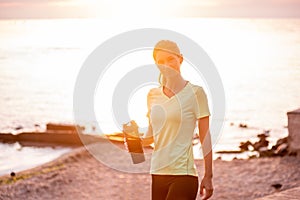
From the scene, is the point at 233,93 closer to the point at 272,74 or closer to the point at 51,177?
the point at 272,74

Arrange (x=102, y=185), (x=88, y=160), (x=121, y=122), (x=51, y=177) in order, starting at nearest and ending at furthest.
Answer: (x=121, y=122), (x=102, y=185), (x=51, y=177), (x=88, y=160)

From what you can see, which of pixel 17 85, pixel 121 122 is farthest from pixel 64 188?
pixel 17 85

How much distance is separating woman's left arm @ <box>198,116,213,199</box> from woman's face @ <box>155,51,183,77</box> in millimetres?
376

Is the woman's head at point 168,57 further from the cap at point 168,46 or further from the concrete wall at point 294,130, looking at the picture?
the concrete wall at point 294,130

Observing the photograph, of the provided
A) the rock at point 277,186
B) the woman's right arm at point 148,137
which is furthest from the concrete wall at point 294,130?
the woman's right arm at point 148,137

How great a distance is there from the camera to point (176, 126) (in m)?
4.48

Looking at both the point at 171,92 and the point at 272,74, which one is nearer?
the point at 171,92

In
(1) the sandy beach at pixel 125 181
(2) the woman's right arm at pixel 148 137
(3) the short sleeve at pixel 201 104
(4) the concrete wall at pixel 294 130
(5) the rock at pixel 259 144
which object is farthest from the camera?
(5) the rock at pixel 259 144

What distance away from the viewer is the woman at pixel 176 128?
4.45 metres

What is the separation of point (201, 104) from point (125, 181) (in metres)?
9.79

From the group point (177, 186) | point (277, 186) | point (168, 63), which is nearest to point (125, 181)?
point (277, 186)

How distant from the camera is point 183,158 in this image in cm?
452

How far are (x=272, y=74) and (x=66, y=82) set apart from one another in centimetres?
1945

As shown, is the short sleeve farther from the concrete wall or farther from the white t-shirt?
the concrete wall
